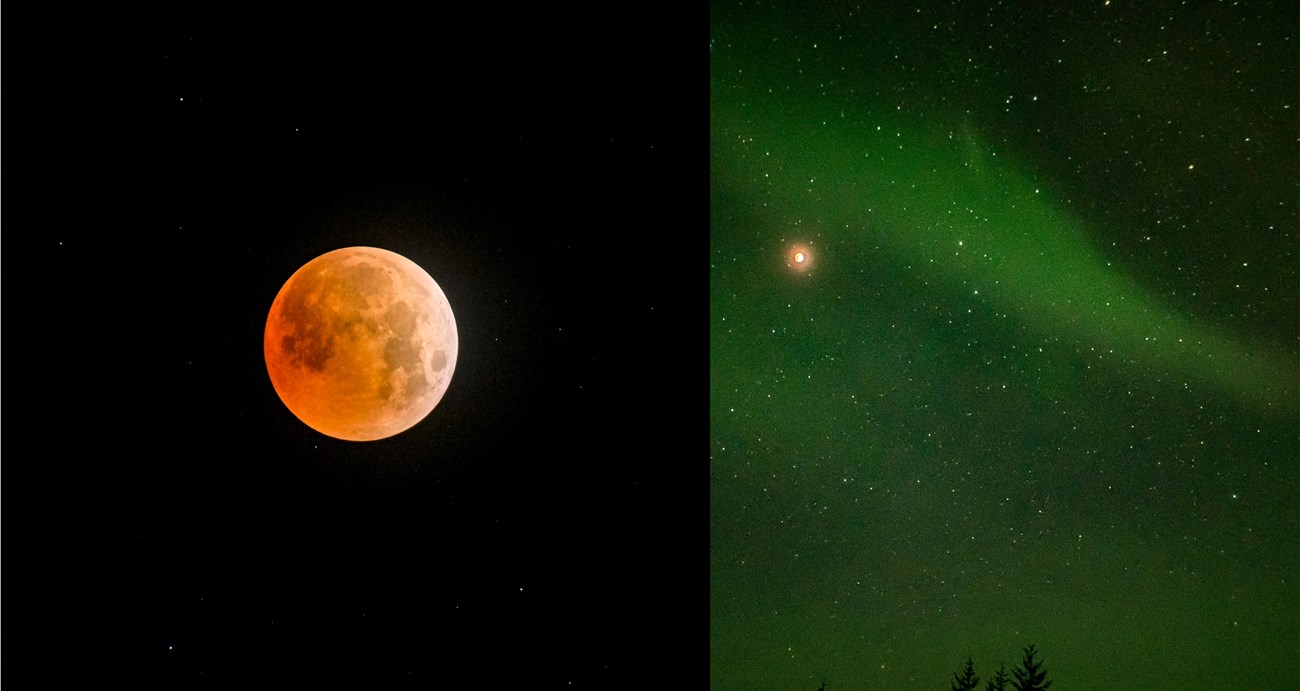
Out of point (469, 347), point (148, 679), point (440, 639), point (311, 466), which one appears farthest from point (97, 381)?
point (440, 639)

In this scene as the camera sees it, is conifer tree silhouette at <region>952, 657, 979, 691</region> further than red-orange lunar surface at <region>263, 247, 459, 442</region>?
Yes

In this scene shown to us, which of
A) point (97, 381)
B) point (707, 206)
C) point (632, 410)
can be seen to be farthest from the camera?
point (632, 410)

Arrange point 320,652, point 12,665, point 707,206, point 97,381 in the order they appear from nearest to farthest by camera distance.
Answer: point 707,206, point 12,665, point 97,381, point 320,652

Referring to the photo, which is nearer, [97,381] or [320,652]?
[97,381]

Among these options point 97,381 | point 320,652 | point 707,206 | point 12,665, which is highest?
point 707,206

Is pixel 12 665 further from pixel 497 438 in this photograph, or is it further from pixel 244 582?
pixel 497 438

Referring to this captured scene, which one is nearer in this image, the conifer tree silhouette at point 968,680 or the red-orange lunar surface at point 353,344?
the red-orange lunar surface at point 353,344

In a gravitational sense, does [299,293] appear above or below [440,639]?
above

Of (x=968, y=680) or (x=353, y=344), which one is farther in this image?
(x=968, y=680)
